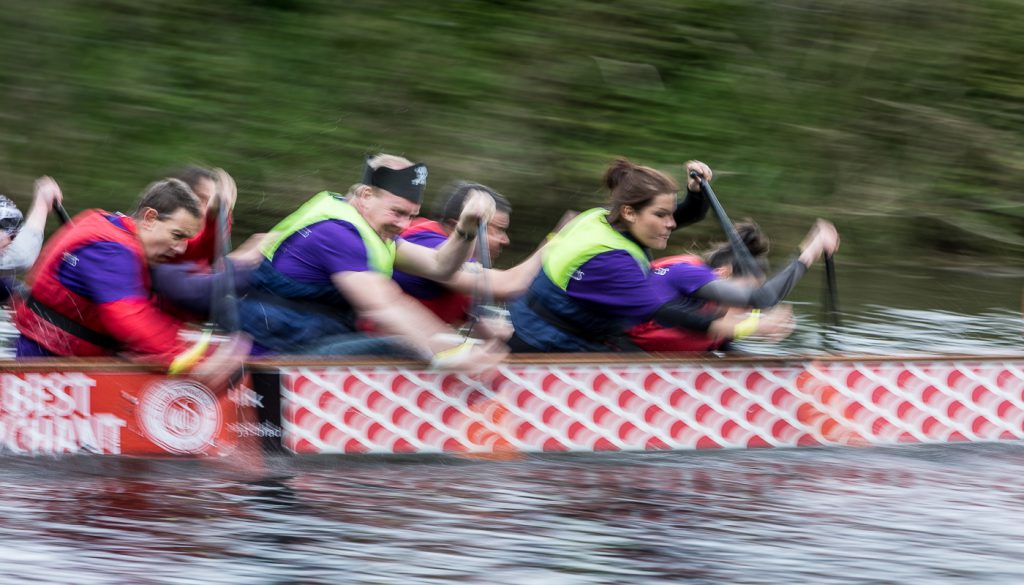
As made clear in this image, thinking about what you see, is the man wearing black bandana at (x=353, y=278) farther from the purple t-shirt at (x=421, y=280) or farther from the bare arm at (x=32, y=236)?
the bare arm at (x=32, y=236)

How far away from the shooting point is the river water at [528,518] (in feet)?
16.6

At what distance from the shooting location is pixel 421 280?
697cm

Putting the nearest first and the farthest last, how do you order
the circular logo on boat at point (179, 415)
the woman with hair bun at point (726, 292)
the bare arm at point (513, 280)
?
1. the circular logo on boat at point (179, 415)
2. the woman with hair bun at point (726, 292)
3. the bare arm at point (513, 280)

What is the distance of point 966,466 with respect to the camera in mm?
6781

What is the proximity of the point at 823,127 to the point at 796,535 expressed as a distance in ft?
38.3

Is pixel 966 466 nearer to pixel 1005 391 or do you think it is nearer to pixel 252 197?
pixel 1005 391

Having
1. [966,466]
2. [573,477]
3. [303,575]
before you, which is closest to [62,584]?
[303,575]

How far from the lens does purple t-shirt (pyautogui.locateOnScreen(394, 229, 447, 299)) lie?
697cm

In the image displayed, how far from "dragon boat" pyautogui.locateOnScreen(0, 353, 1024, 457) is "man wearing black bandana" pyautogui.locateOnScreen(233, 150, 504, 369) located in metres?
0.16

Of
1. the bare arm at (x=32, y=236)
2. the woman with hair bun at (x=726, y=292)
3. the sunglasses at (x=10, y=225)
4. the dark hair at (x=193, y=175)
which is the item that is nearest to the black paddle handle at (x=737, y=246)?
the woman with hair bun at (x=726, y=292)

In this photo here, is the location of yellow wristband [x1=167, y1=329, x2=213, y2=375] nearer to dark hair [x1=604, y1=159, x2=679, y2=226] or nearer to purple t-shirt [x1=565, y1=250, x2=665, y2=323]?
purple t-shirt [x1=565, y1=250, x2=665, y2=323]

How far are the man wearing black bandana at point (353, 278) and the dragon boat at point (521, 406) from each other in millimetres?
160

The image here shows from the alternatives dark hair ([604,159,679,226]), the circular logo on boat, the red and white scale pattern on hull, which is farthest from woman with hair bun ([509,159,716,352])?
the circular logo on boat

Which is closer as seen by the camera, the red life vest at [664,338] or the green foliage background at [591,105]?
the red life vest at [664,338]
